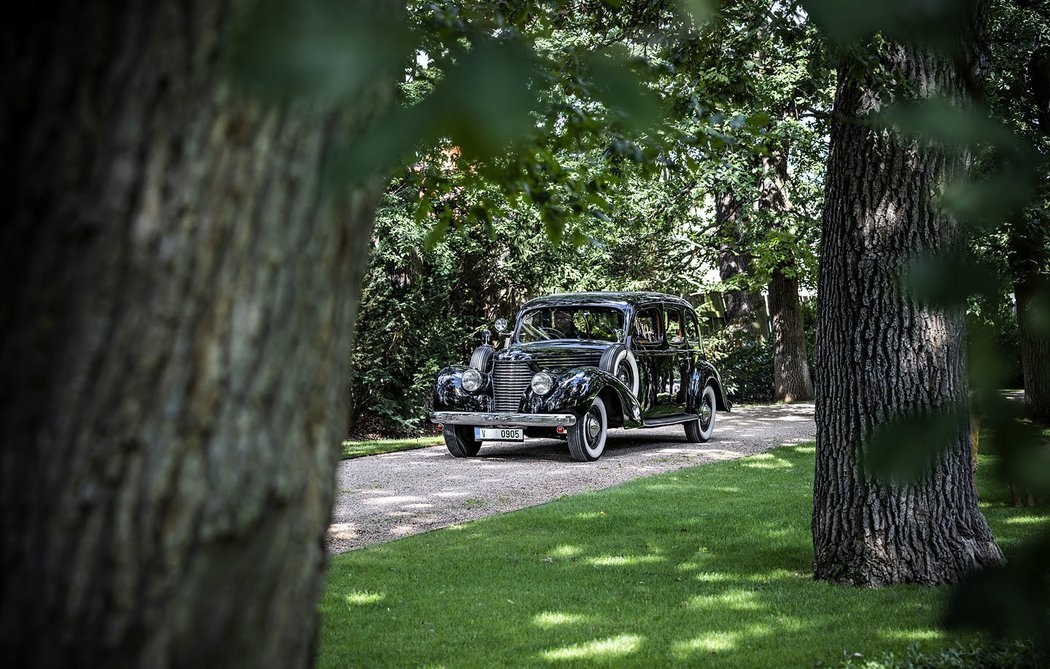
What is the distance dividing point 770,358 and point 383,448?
1192cm

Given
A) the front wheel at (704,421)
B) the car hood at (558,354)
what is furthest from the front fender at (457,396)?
the front wheel at (704,421)

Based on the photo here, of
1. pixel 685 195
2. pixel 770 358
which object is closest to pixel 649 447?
pixel 685 195

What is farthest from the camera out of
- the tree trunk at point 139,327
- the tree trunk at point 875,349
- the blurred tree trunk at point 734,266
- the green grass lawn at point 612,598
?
the blurred tree trunk at point 734,266

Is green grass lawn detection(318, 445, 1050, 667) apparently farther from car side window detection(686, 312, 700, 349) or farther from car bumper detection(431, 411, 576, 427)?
car side window detection(686, 312, 700, 349)

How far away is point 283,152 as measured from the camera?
1066 mm

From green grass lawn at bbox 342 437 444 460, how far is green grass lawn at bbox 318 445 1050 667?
5.27 m

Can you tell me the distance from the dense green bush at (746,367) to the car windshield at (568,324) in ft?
31.6

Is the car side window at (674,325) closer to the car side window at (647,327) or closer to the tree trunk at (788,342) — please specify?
the car side window at (647,327)

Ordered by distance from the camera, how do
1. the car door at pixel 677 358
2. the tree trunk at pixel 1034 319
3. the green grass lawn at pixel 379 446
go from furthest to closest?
the car door at pixel 677 358 → the green grass lawn at pixel 379 446 → the tree trunk at pixel 1034 319

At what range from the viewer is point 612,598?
495 cm

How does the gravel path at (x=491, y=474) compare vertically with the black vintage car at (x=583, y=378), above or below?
below

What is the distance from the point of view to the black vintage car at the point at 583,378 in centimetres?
1104

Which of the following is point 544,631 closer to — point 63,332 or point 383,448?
point 63,332

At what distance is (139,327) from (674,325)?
40.7 ft
